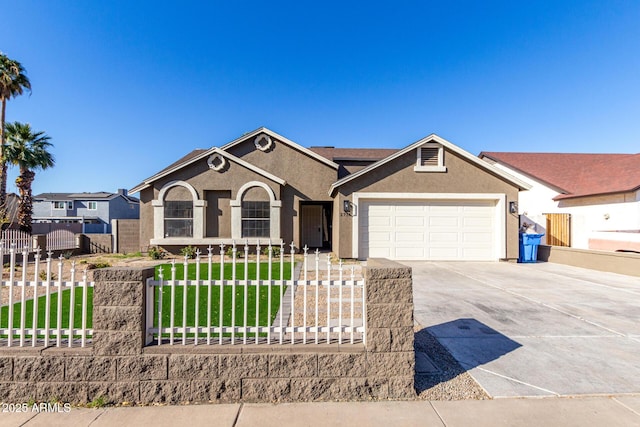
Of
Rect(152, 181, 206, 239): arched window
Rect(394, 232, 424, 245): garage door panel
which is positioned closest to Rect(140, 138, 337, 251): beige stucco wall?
Rect(152, 181, 206, 239): arched window

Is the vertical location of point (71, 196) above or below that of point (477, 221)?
above

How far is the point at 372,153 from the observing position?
21078 millimetres

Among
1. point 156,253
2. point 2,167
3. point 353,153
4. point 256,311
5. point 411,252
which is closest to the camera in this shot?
point 256,311

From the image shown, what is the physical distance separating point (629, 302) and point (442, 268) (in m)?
4.67

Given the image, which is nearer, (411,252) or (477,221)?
(411,252)

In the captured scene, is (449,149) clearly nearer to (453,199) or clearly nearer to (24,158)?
(453,199)

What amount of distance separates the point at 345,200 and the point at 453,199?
14.4 ft

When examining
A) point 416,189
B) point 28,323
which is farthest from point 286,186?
point 28,323

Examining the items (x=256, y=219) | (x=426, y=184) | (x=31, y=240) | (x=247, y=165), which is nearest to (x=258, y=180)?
(x=247, y=165)

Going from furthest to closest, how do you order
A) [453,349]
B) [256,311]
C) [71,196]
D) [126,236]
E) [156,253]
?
1. [71,196]
2. [126,236]
3. [156,253]
4. [453,349]
5. [256,311]

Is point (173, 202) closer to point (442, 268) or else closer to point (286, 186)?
point (286, 186)

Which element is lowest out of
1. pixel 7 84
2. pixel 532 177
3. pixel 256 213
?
pixel 256 213

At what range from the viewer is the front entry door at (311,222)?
16.6 meters

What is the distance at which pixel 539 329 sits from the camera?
4.75m
